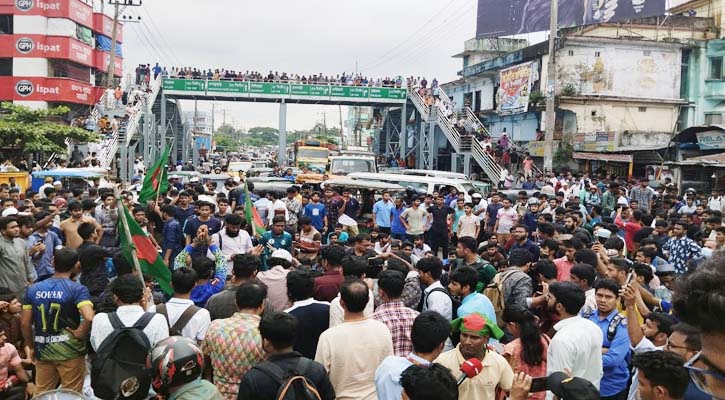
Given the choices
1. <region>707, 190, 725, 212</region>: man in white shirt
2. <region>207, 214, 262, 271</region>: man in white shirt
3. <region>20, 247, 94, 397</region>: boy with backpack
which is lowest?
<region>20, 247, 94, 397</region>: boy with backpack

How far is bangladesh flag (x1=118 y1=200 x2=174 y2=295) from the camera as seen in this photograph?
19.8 ft

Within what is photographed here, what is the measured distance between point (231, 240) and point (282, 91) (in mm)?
28563

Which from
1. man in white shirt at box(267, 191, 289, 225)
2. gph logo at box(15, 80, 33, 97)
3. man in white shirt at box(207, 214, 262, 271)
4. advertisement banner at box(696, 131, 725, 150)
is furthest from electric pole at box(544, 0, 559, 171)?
gph logo at box(15, 80, 33, 97)

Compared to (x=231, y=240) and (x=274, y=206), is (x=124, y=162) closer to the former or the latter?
(x=274, y=206)

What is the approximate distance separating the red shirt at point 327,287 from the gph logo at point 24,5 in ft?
128

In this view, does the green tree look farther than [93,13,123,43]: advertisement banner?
No

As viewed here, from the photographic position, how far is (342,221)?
11.5m

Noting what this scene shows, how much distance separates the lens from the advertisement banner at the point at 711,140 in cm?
2094

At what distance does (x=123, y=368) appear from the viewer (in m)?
3.67

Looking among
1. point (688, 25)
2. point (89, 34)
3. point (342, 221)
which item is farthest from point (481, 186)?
point (89, 34)

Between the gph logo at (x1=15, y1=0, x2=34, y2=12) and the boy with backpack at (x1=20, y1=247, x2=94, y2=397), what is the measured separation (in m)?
38.9

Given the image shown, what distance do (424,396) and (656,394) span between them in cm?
114

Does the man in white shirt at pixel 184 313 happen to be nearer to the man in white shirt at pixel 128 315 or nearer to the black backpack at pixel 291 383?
the man in white shirt at pixel 128 315

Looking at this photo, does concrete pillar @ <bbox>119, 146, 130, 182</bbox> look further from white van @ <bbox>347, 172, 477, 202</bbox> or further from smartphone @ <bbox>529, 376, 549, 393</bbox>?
smartphone @ <bbox>529, 376, 549, 393</bbox>
